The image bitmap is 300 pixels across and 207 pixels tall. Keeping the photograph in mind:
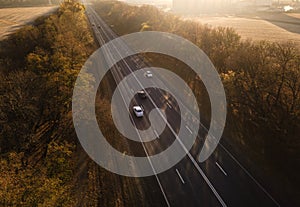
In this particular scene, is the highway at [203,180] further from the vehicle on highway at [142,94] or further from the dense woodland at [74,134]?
the vehicle on highway at [142,94]

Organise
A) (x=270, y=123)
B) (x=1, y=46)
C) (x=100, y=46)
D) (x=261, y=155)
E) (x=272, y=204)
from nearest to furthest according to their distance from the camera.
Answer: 1. (x=272, y=204)
2. (x=261, y=155)
3. (x=270, y=123)
4. (x=1, y=46)
5. (x=100, y=46)

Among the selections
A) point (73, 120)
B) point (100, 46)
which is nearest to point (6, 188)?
point (73, 120)

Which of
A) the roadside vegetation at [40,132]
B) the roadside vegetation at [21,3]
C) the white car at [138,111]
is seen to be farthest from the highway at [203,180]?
the roadside vegetation at [21,3]

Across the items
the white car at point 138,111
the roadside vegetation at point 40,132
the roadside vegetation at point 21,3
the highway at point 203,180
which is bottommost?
the highway at point 203,180

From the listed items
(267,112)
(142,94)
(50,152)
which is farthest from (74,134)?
(267,112)

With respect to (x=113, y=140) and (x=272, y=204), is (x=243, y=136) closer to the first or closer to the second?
(x=272, y=204)

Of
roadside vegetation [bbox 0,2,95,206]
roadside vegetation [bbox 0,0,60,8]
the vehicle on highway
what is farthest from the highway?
roadside vegetation [bbox 0,0,60,8]

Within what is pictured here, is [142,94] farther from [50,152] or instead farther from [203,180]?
[50,152]

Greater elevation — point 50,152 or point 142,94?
point 50,152
